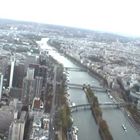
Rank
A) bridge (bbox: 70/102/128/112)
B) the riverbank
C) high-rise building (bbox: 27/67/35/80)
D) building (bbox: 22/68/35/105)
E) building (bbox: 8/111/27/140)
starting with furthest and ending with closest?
high-rise building (bbox: 27/67/35/80), bridge (bbox: 70/102/128/112), building (bbox: 22/68/35/105), the riverbank, building (bbox: 8/111/27/140)

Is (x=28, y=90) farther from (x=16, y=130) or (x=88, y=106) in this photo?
(x=16, y=130)

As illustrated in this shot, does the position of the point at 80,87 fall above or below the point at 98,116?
below

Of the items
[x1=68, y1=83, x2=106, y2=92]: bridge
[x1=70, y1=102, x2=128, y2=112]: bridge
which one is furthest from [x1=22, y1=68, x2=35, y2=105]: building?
[x1=68, y1=83, x2=106, y2=92]: bridge

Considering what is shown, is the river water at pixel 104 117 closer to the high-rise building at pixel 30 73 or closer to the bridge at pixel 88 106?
the bridge at pixel 88 106

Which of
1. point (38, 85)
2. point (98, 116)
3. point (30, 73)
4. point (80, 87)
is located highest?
point (30, 73)

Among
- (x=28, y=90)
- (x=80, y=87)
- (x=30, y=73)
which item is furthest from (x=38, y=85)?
(x=80, y=87)

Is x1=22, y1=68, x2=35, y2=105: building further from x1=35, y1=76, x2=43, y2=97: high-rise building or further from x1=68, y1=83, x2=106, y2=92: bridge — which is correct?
x1=68, y1=83, x2=106, y2=92: bridge

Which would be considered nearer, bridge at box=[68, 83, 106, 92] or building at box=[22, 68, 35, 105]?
building at box=[22, 68, 35, 105]

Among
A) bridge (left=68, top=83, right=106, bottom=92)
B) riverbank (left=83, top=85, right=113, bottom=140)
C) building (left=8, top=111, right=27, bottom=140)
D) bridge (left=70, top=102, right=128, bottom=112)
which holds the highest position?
building (left=8, top=111, right=27, bottom=140)

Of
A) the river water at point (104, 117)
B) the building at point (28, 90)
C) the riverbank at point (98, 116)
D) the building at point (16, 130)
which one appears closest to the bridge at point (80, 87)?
the river water at point (104, 117)

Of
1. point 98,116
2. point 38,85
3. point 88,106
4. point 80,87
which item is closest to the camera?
point 98,116

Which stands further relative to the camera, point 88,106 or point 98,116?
point 88,106
